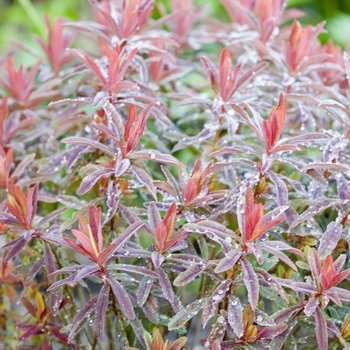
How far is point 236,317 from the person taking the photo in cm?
92

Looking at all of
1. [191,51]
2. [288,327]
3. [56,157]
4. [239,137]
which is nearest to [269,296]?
[288,327]

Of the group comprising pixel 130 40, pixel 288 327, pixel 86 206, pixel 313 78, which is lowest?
pixel 288 327

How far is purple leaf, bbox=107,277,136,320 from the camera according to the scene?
3.05ft

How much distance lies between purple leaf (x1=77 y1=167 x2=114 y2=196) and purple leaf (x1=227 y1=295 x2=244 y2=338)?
1.06 feet

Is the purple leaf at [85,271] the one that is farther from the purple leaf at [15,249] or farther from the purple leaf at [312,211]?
the purple leaf at [312,211]

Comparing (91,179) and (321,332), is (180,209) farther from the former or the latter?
(321,332)

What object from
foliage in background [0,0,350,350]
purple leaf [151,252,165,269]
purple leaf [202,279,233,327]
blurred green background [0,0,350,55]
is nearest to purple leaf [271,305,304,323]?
foliage in background [0,0,350,350]

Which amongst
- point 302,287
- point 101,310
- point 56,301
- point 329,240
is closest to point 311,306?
point 302,287

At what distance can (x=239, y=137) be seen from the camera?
49.2 inches

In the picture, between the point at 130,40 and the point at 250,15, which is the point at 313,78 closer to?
the point at 250,15

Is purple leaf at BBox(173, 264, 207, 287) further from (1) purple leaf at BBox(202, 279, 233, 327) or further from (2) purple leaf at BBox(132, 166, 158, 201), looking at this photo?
(2) purple leaf at BBox(132, 166, 158, 201)

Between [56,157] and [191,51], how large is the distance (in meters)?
0.87

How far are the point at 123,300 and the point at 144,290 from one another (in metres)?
0.05

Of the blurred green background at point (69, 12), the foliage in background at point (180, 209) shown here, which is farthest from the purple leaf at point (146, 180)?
the blurred green background at point (69, 12)
